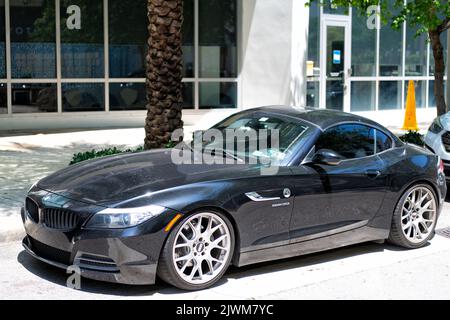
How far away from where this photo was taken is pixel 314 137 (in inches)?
253

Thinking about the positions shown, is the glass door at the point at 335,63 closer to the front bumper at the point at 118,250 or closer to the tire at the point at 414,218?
the tire at the point at 414,218

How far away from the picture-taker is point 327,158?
20.3ft

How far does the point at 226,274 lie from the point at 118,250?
1217 millimetres

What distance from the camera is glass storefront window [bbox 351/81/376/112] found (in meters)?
18.9

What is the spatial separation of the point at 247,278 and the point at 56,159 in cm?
619

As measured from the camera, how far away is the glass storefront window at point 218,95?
16.5 meters

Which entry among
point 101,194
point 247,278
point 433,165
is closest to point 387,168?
point 433,165

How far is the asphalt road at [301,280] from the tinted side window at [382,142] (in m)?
1.04

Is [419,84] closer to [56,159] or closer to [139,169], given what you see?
[56,159]

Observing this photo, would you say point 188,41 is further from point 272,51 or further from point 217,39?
point 272,51

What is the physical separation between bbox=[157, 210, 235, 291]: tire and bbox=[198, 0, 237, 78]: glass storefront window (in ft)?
36.5

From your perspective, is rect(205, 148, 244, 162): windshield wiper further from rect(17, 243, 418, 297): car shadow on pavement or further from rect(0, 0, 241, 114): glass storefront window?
rect(0, 0, 241, 114): glass storefront window

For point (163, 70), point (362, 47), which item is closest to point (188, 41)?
point (362, 47)
